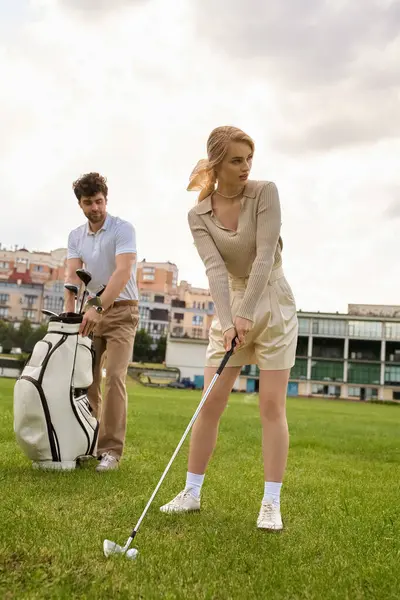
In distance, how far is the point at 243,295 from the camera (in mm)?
4207

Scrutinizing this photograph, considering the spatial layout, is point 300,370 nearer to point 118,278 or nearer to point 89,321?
point 118,278

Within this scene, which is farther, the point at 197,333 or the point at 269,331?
the point at 197,333

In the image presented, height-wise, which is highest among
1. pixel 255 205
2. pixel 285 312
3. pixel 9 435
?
pixel 255 205

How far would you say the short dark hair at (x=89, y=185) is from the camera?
18.3 feet

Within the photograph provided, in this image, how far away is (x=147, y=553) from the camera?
3.13 meters

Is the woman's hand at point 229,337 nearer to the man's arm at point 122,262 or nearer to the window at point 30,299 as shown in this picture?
the man's arm at point 122,262

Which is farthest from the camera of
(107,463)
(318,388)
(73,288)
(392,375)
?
(392,375)

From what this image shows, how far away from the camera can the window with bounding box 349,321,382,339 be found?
100000mm

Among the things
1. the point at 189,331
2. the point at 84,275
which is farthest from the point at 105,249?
the point at 189,331

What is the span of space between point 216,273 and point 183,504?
143 cm

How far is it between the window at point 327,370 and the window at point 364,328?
5446 mm

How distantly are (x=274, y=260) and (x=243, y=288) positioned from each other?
0.26m

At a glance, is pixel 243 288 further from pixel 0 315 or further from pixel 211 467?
pixel 0 315

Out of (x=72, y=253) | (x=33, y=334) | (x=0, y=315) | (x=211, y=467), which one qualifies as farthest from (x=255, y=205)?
(x=0, y=315)
